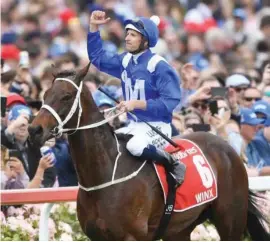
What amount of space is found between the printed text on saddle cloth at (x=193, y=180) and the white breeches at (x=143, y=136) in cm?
13

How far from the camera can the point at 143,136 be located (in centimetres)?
986

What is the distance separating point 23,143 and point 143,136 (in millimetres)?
2503

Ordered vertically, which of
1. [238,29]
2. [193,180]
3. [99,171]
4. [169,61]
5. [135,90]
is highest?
[135,90]

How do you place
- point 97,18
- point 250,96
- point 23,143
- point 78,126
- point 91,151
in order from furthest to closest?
point 250,96, point 23,143, point 97,18, point 91,151, point 78,126

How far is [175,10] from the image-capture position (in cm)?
2419

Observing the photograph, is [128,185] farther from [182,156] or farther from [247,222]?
[247,222]

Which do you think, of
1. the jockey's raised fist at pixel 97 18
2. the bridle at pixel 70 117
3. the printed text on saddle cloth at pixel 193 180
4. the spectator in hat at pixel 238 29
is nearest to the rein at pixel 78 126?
the bridle at pixel 70 117

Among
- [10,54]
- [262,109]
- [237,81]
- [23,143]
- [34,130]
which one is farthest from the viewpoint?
[10,54]

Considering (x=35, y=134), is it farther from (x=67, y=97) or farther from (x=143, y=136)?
(x=143, y=136)

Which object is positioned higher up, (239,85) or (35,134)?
(35,134)

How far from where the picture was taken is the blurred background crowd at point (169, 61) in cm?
1211

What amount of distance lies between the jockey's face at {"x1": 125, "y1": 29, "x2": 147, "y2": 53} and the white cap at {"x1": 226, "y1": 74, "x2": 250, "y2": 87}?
4.66m

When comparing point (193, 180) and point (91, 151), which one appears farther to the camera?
point (193, 180)

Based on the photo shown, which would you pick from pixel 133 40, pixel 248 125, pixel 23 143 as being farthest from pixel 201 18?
pixel 133 40
